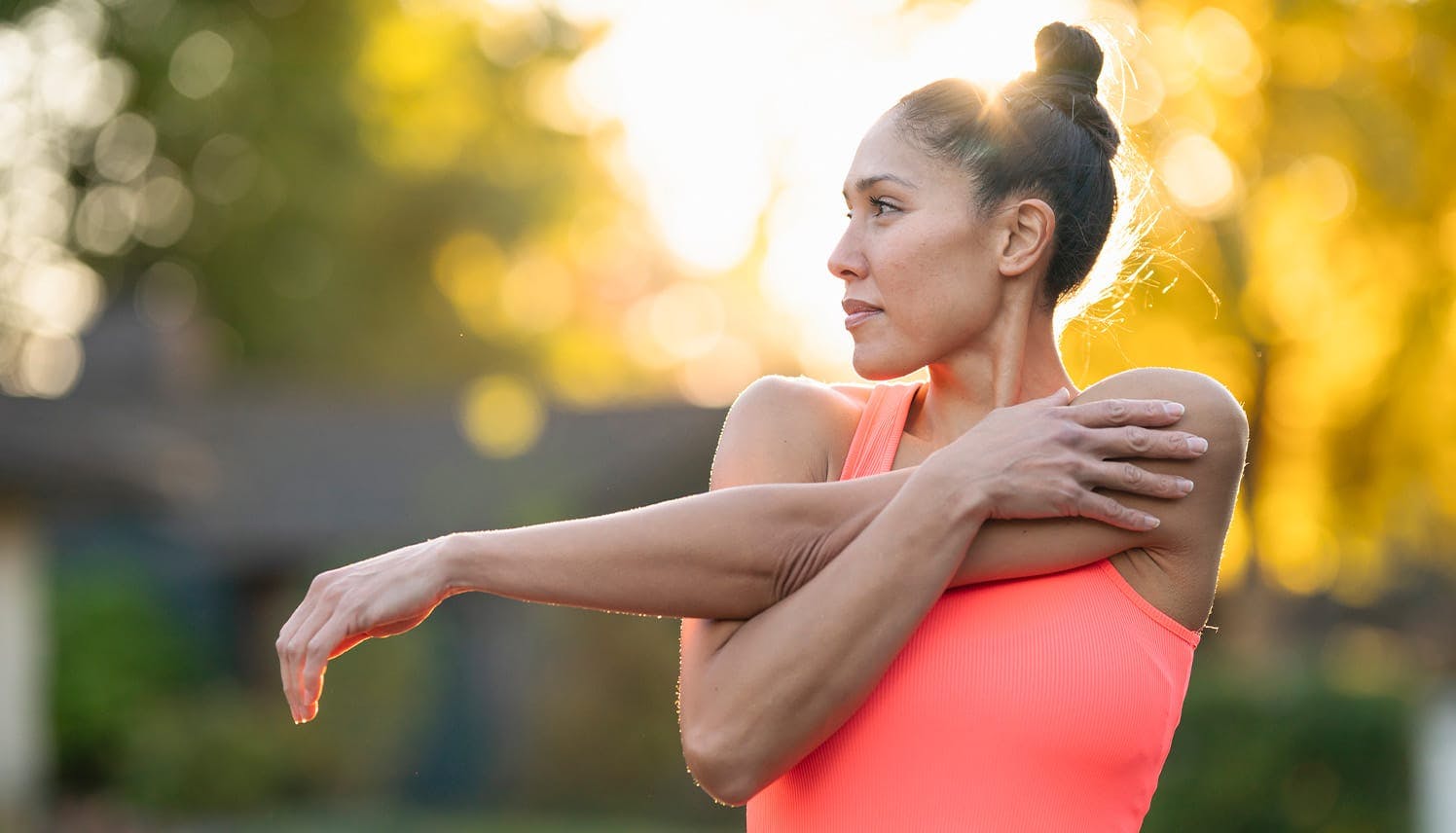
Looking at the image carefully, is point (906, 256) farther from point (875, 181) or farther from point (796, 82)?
point (796, 82)

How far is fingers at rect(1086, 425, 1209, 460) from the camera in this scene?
221cm

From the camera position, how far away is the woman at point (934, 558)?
2.11 m

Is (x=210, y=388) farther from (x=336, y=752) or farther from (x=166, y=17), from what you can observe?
(x=336, y=752)

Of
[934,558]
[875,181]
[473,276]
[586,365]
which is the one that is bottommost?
[586,365]

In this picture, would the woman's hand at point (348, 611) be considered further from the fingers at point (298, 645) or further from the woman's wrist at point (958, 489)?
the woman's wrist at point (958, 489)

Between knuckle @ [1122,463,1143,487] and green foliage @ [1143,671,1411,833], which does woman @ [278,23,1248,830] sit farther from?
green foliage @ [1143,671,1411,833]

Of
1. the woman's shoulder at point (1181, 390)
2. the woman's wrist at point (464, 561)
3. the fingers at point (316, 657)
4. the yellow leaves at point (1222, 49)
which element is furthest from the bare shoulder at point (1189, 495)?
the yellow leaves at point (1222, 49)

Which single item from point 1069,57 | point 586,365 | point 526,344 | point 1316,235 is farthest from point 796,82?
point 586,365

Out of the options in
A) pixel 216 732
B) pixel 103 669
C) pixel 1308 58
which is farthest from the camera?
pixel 103 669

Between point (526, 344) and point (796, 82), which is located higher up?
point (796, 82)

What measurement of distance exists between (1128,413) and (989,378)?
0.26m

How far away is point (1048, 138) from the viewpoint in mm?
2395

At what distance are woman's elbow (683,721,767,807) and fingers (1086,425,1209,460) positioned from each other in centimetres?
61

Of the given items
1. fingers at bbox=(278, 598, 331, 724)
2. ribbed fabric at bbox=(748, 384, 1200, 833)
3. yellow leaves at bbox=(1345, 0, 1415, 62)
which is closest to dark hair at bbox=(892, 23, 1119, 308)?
ribbed fabric at bbox=(748, 384, 1200, 833)
